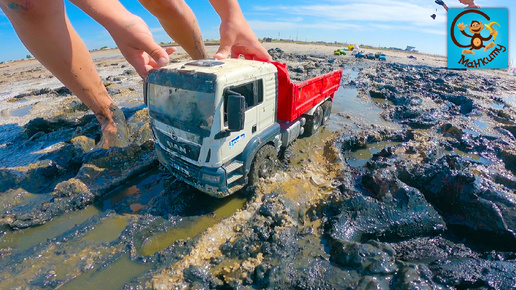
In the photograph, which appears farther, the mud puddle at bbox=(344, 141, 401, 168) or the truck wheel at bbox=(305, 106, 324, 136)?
the truck wheel at bbox=(305, 106, 324, 136)

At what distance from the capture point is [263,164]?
5.00 meters

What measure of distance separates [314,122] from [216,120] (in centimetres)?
414

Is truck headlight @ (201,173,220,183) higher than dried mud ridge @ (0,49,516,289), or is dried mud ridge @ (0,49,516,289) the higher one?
truck headlight @ (201,173,220,183)

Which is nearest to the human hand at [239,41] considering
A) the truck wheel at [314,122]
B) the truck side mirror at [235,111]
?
the truck side mirror at [235,111]

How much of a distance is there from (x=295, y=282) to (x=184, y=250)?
1.63 meters

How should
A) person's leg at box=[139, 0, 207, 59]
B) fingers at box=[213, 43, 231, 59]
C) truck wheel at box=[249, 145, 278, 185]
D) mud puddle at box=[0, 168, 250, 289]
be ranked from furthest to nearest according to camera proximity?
truck wheel at box=[249, 145, 278, 185]
fingers at box=[213, 43, 231, 59]
person's leg at box=[139, 0, 207, 59]
mud puddle at box=[0, 168, 250, 289]

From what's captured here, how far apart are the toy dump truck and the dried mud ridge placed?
0.69m

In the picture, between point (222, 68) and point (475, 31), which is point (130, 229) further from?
point (475, 31)

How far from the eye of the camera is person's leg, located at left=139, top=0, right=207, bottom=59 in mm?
4316

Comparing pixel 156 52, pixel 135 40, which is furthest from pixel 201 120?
pixel 135 40

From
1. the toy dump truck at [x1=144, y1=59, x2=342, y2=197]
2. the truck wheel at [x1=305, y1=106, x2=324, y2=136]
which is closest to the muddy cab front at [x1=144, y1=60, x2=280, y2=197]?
the toy dump truck at [x1=144, y1=59, x2=342, y2=197]

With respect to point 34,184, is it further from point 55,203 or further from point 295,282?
point 295,282

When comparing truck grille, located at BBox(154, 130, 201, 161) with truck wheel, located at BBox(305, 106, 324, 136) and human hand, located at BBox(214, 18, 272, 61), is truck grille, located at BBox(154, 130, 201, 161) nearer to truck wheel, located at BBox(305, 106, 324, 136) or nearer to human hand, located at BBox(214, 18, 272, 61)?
human hand, located at BBox(214, 18, 272, 61)

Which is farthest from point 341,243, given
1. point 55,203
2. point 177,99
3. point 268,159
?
point 55,203
